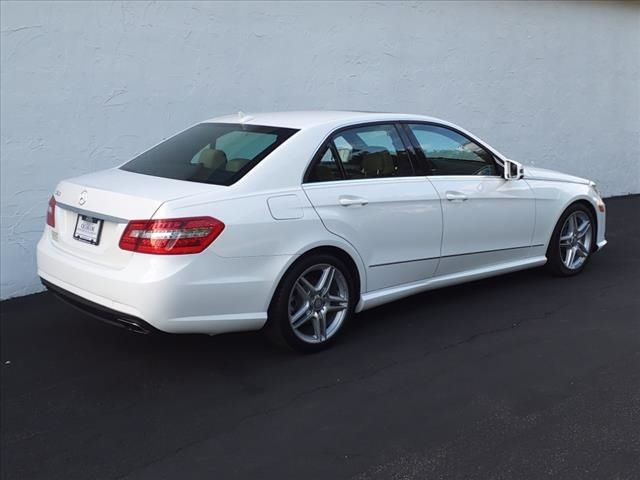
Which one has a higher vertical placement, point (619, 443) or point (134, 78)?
point (134, 78)

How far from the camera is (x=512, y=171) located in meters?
5.86

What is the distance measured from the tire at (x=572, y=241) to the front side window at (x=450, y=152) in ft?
3.21

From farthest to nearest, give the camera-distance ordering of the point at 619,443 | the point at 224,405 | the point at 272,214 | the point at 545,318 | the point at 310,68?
1. the point at 310,68
2. the point at 545,318
3. the point at 272,214
4. the point at 224,405
5. the point at 619,443

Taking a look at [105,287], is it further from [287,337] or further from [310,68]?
[310,68]

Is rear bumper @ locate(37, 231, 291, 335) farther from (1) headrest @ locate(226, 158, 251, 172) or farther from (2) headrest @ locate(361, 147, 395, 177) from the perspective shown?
(2) headrest @ locate(361, 147, 395, 177)

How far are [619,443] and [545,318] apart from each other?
1.97 m

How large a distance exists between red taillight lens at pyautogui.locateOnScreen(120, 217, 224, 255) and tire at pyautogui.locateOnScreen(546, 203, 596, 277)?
3499 mm

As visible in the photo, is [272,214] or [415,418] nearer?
[415,418]

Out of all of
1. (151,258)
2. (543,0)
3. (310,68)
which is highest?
(543,0)

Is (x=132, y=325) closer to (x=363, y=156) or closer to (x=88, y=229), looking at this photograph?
(x=88, y=229)

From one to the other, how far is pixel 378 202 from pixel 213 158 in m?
1.14

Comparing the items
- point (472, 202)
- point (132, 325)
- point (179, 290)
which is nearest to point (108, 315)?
point (132, 325)

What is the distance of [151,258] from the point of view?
13.0 ft

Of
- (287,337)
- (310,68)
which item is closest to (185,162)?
(287,337)
